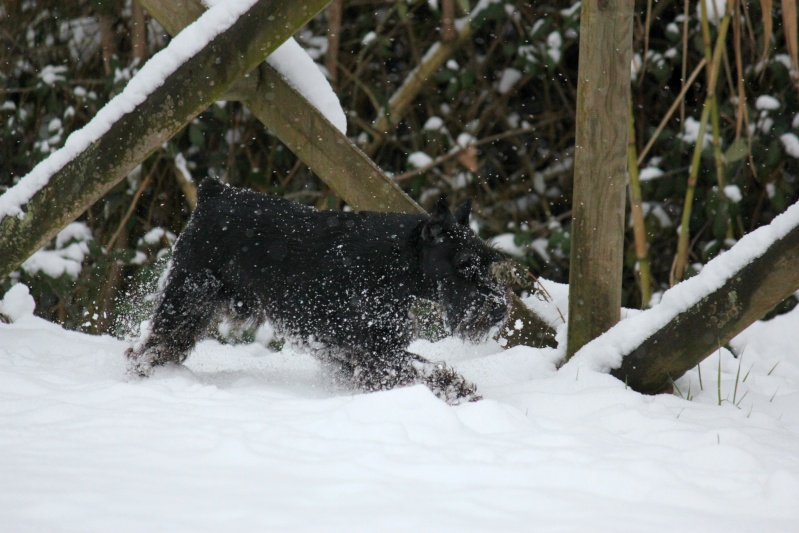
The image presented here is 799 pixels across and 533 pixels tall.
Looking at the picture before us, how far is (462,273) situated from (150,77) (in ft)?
4.49

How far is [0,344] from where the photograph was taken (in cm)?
339

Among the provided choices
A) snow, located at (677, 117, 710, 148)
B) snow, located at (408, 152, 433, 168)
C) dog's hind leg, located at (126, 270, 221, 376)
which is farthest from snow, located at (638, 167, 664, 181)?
dog's hind leg, located at (126, 270, 221, 376)

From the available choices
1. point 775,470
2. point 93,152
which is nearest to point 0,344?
point 93,152

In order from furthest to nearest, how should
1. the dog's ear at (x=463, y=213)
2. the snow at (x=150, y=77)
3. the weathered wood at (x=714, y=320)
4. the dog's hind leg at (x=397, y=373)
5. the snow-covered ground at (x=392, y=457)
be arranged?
the dog's ear at (x=463, y=213) → the snow at (x=150, y=77) → the dog's hind leg at (x=397, y=373) → the weathered wood at (x=714, y=320) → the snow-covered ground at (x=392, y=457)

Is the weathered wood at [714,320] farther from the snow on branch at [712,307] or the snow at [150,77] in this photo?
the snow at [150,77]

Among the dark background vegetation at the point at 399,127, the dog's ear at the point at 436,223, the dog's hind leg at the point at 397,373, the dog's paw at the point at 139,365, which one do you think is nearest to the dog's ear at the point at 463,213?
the dog's ear at the point at 436,223

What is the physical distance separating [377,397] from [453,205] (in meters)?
3.18

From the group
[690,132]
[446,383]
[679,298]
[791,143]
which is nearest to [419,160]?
[690,132]

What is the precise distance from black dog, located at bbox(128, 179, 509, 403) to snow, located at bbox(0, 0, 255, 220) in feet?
1.62

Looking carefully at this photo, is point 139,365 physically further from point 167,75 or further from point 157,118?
point 167,75

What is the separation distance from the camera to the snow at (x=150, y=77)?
2965 millimetres

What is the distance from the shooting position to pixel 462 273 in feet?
9.64

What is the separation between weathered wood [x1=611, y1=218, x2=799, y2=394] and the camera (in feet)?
8.11

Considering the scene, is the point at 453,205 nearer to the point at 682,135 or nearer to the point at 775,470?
the point at 682,135
